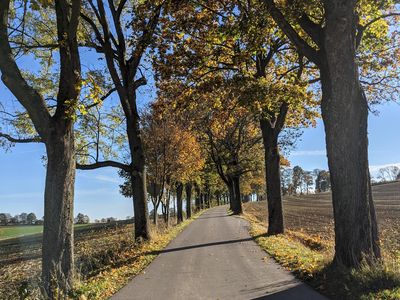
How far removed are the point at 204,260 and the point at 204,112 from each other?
58.7 feet

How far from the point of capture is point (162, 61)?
16.5 m

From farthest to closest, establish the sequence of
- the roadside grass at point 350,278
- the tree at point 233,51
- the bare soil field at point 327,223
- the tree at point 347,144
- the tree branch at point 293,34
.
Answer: the bare soil field at point 327,223
the tree at point 233,51
the tree branch at point 293,34
the tree at point 347,144
the roadside grass at point 350,278

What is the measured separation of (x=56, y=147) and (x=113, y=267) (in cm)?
486

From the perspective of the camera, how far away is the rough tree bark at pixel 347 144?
9.45 m

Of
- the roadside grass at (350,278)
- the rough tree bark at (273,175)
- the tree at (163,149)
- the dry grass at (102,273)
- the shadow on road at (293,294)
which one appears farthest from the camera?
the tree at (163,149)

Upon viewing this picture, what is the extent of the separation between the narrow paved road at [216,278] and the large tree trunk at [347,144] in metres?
1.60

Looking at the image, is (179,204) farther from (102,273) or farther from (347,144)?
(347,144)

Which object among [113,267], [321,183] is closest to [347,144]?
[113,267]

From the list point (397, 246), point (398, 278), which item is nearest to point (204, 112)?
point (397, 246)

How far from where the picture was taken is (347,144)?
380 inches

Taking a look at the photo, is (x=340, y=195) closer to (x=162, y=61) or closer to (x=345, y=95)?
(x=345, y=95)

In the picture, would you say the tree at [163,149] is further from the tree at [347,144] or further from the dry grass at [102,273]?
the tree at [347,144]

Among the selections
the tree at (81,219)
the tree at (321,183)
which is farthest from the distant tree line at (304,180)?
Result: the tree at (81,219)

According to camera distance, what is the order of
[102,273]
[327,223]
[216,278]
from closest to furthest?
[216,278]
[102,273]
[327,223]
